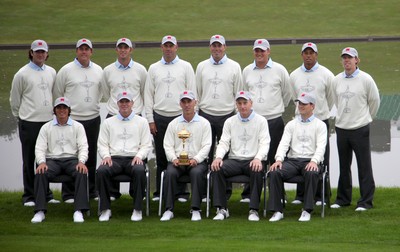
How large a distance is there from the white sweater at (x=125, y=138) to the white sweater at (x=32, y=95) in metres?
0.93

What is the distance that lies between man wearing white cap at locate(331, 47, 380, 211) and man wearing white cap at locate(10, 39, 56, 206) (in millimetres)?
3867

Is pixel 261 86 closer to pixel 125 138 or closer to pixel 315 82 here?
pixel 315 82

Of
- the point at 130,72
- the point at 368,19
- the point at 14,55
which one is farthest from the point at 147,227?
the point at 368,19

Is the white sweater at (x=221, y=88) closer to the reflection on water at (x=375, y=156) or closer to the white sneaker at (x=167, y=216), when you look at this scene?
the white sneaker at (x=167, y=216)

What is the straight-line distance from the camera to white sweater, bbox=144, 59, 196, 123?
14359 mm

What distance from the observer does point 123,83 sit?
567 inches

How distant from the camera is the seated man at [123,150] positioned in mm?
13375

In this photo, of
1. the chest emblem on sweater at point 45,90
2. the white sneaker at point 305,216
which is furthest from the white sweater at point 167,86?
the white sneaker at point 305,216

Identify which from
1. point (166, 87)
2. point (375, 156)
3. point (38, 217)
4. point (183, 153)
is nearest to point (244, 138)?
point (183, 153)

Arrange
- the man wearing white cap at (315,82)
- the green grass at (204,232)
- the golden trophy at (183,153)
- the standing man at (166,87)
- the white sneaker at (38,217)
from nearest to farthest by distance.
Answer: the green grass at (204,232)
the white sneaker at (38,217)
the golden trophy at (183,153)
the man wearing white cap at (315,82)
the standing man at (166,87)

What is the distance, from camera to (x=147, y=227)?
1272 centimetres

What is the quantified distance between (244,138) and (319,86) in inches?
49.7

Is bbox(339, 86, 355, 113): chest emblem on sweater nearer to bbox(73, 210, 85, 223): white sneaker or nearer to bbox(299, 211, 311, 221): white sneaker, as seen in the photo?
bbox(299, 211, 311, 221): white sneaker

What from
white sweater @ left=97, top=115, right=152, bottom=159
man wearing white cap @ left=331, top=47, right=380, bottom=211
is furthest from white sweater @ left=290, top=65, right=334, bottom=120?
white sweater @ left=97, top=115, right=152, bottom=159
